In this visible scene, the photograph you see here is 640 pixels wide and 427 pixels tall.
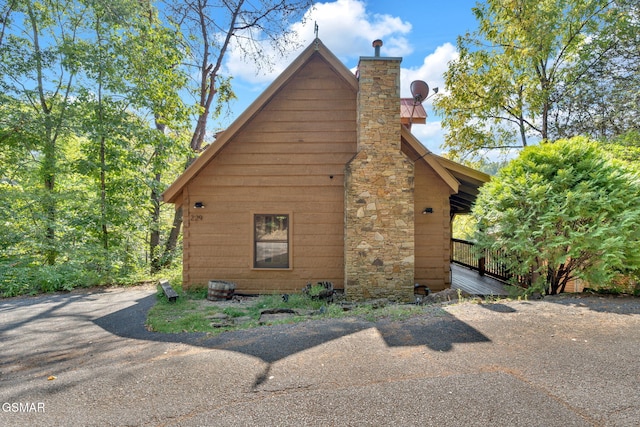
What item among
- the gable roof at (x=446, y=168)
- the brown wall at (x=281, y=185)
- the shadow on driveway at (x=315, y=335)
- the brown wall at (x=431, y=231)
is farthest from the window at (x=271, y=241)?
the gable roof at (x=446, y=168)

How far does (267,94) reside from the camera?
7480mm

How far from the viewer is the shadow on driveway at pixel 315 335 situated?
Result: 3.87 meters

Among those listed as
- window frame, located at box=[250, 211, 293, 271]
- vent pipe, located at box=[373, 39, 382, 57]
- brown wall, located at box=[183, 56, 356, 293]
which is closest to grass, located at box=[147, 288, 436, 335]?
window frame, located at box=[250, 211, 293, 271]

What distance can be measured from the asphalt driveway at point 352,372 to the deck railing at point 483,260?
1482 mm

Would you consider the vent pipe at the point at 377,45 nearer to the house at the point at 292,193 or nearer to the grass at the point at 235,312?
the house at the point at 292,193

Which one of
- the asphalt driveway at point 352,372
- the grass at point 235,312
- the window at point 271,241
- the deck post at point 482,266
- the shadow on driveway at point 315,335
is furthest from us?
the deck post at point 482,266

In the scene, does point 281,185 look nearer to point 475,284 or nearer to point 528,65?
point 475,284

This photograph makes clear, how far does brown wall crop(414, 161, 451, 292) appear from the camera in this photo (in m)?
7.68

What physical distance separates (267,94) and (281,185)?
2.18 meters

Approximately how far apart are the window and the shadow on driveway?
120 inches

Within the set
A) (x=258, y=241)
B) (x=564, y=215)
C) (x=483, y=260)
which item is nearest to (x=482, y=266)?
(x=483, y=260)

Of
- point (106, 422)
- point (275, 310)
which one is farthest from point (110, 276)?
point (106, 422)

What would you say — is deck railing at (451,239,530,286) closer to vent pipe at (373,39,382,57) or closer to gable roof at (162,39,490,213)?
gable roof at (162,39,490,213)

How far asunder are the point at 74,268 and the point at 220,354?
8.34m
